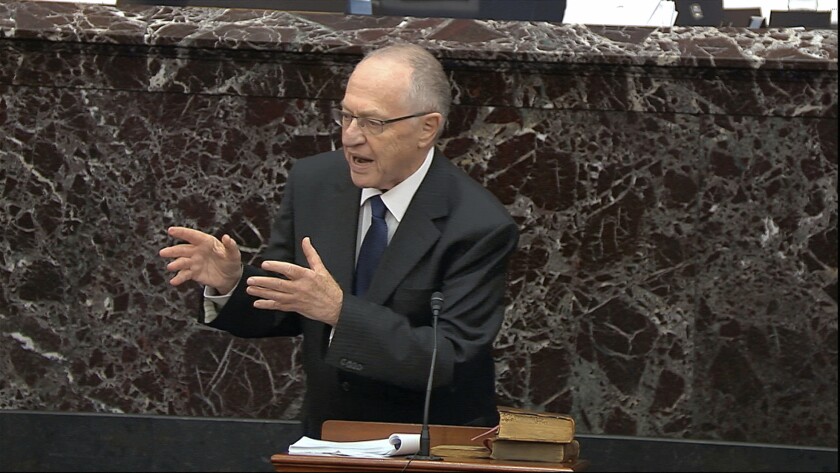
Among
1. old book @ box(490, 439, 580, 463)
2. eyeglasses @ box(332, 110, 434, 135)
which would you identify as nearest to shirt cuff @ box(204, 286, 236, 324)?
eyeglasses @ box(332, 110, 434, 135)

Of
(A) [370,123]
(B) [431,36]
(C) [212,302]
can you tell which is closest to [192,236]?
(C) [212,302]

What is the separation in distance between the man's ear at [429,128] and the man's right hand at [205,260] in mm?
520

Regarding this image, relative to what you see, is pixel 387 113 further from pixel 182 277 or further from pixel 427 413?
pixel 427 413

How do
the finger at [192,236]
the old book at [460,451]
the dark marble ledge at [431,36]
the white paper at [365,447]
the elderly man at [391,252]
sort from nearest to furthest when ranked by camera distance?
1. the white paper at [365,447]
2. the old book at [460,451]
3. the finger at [192,236]
4. the elderly man at [391,252]
5. the dark marble ledge at [431,36]

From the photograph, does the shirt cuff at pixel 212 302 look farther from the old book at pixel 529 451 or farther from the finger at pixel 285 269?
the old book at pixel 529 451

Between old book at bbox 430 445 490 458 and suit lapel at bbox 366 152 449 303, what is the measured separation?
45cm

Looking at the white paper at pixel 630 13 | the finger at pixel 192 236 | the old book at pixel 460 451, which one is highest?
the white paper at pixel 630 13

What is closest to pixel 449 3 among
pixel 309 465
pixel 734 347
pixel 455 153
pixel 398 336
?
pixel 455 153

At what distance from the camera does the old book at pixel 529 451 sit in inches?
107

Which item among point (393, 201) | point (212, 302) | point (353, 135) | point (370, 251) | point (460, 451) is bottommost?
point (460, 451)

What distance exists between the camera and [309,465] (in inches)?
104

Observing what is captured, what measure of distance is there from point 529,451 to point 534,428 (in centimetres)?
5

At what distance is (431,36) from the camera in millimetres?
4223

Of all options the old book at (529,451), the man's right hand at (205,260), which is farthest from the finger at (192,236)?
the old book at (529,451)
